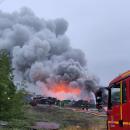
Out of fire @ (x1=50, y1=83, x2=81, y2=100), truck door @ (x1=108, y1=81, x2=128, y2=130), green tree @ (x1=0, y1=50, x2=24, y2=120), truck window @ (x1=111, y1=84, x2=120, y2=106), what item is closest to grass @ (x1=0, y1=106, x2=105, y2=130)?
green tree @ (x1=0, y1=50, x2=24, y2=120)

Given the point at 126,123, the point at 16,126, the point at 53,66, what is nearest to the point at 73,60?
the point at 53,66

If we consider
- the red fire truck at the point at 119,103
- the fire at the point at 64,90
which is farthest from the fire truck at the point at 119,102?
the fire at the point at 64,90

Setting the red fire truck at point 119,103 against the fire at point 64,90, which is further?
the fire at point 64,90

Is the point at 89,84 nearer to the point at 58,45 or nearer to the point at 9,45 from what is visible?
the point at 58,45

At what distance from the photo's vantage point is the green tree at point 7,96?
24.0m

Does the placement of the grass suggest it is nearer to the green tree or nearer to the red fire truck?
the green tree

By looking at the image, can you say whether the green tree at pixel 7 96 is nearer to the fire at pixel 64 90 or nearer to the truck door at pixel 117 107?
the truck door at pixel 117 107

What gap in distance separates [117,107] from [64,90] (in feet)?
225

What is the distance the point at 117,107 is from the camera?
44.4 ft

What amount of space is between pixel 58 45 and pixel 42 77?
10154mm

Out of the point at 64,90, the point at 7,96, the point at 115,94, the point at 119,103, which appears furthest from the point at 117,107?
the point at 64,90

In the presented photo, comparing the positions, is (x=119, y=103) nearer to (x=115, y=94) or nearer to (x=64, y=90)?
(x=115, y=94)

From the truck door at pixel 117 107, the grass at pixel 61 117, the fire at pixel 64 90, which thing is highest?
the fire at pixel 64 90

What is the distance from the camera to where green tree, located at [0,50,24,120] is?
945 inches
